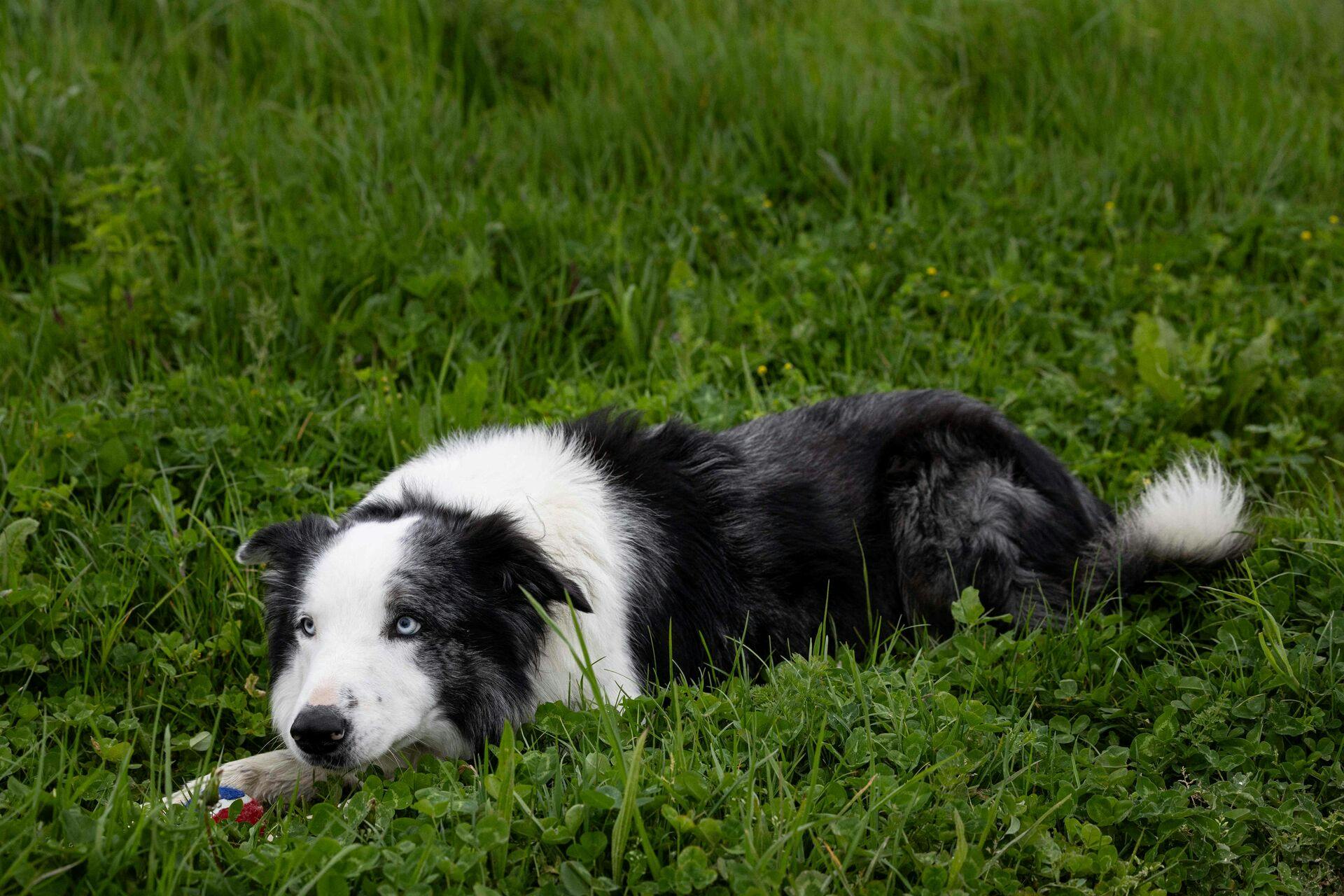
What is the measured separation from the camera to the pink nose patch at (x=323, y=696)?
2520mm

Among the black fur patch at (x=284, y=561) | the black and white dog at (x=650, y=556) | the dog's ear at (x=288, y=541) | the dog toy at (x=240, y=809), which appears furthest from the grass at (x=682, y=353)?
the dog's ear at (x=288, y=541)

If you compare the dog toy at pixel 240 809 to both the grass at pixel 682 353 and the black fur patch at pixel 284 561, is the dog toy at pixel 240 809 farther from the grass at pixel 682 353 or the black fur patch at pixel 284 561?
the black fur patch at pixel 284 561

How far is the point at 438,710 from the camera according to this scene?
2779 millimetres

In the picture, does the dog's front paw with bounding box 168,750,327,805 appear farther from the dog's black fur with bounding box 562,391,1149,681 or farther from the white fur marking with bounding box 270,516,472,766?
the dog's black fur with bounding box 562,391,1149,681

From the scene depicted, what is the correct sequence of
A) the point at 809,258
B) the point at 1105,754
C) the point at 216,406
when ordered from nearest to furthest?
the point at 1105,754, the point at 216,406, the point at 809,258

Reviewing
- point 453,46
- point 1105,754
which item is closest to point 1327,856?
point 1105,754

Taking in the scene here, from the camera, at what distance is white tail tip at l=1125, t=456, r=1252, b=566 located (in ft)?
11.4

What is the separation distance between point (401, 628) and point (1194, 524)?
7.69 ft

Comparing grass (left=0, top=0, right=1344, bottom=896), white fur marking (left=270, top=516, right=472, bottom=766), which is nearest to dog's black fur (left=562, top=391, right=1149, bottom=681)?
grass (left=0, top=0, right=1344, bottom=896)

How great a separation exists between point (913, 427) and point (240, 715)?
7.15ft

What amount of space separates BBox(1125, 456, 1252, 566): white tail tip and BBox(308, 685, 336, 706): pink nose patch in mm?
2443

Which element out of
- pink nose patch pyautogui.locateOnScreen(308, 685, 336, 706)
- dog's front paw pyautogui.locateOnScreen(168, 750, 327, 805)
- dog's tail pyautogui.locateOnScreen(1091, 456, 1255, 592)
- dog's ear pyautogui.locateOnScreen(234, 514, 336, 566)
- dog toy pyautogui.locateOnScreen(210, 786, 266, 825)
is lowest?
dog's tail pyautogui.locateOnScreen(1091, 456, 1255, 592)

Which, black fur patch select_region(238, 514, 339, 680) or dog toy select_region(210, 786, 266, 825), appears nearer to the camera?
dog toy select_region(210, 786, 266, 825)

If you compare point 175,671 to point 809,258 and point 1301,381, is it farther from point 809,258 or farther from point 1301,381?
point 1301,381
